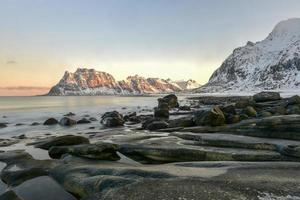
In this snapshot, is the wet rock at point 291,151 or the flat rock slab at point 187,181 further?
the wet rock at point 291,151

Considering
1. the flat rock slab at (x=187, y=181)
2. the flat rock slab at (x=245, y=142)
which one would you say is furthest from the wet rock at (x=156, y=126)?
the flat rock slab at (x=187, y=181)

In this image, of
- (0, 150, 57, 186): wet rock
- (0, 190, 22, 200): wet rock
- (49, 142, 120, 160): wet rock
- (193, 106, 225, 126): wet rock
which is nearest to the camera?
(0, 190, 22, 200): wet rock

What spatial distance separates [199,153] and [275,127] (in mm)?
5994

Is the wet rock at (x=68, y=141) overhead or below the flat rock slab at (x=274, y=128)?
below

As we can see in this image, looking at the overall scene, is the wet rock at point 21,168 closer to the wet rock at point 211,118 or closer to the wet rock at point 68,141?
the wet rock at point 68,141

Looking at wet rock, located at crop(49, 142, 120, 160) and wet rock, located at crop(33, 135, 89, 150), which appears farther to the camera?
wet rock, located at crop(33, 135, 89, 150)

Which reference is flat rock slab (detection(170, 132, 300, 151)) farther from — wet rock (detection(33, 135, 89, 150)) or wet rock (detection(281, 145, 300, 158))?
wet rock (detection(33, 135, 89, 150))

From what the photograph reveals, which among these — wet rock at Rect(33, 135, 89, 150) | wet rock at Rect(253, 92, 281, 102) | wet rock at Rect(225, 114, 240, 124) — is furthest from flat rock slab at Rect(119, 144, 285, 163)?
wet rock at Rect(253, 92, 281, 102)

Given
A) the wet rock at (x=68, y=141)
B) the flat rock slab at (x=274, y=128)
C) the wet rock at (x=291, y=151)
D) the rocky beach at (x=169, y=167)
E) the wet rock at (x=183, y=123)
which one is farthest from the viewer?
the wet rock at (x=183, y=123)

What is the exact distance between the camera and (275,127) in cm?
1856

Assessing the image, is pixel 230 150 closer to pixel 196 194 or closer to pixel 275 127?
pixel 275 127

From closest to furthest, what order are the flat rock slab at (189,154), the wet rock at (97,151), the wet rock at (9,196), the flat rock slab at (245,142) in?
the wet rock at (9,196), the flat rock slab at (189,154), the wet rock at (97,151), the flat rock slab at (245,142)

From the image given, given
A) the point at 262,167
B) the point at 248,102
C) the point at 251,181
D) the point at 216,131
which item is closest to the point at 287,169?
the point at 262,167

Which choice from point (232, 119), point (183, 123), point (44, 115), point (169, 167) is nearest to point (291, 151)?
point (169, 167)
